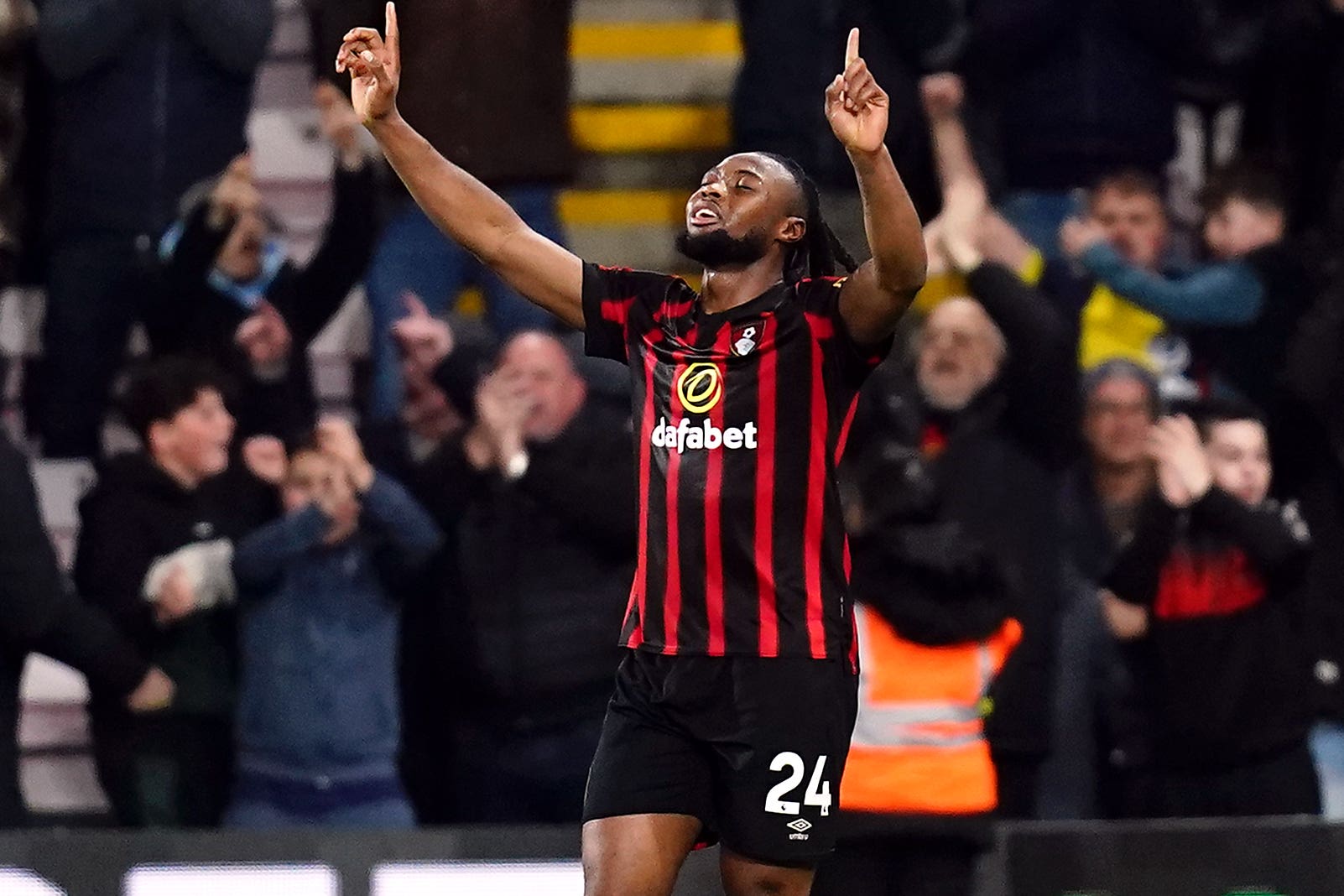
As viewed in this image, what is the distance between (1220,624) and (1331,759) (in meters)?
0.57

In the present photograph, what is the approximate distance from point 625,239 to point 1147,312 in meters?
1.66

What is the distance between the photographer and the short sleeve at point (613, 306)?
443cm

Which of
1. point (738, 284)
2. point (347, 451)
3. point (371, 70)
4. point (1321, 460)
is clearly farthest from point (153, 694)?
point (1321, 460)

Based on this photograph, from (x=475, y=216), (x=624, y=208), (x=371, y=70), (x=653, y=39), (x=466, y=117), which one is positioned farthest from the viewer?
(x=653, y=39)

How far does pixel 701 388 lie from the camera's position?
4254 mm

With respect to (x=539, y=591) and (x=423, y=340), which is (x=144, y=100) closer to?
(x=423, y=340)

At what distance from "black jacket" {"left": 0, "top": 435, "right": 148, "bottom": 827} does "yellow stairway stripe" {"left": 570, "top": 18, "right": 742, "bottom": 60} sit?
7.82 ft

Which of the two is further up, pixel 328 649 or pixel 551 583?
pixel 551 583

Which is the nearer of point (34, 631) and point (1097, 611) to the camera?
point (34, 631)

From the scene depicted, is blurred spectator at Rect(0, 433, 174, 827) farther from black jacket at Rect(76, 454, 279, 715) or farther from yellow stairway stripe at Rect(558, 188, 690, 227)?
yellow stairway stripe at Rect(558, 188, 690, 227)

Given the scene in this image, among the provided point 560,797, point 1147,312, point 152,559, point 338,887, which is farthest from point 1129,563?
point 152,559

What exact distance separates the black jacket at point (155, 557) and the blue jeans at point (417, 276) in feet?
2.11

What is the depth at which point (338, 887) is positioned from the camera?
5.86m

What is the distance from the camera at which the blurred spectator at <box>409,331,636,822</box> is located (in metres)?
6.12
